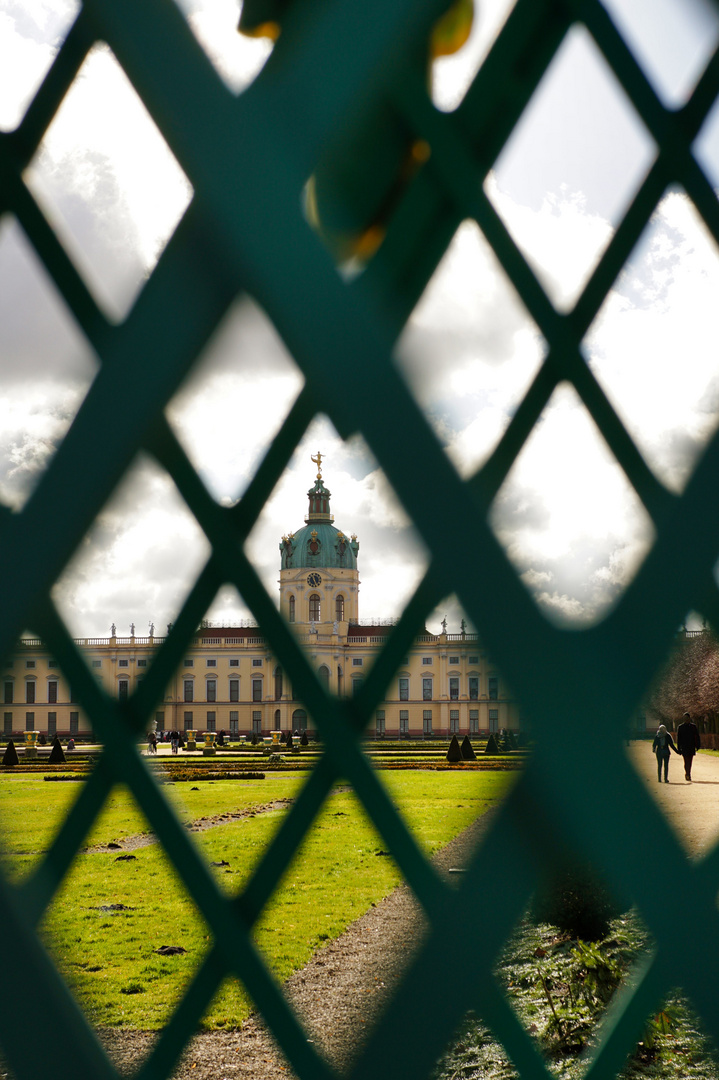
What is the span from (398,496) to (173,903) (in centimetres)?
899

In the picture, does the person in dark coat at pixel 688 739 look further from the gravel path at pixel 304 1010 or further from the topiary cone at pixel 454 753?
the topiary cone at pixel 454 753

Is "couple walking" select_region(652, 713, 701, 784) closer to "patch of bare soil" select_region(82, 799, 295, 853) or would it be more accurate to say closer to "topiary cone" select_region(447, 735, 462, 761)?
"patch of bare soil" select_region(82, 799, 295, 853)

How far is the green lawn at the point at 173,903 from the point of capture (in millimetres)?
5668

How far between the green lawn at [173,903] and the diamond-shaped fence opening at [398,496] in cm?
9

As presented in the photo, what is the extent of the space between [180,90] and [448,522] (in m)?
0.47

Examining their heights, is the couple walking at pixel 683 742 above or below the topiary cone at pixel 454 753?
above

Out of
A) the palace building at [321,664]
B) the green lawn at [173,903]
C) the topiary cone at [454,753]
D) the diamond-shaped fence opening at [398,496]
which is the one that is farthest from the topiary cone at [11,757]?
the palace building at [321,664]

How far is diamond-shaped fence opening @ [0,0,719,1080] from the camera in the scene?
765mm

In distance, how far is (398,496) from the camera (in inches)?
29.9

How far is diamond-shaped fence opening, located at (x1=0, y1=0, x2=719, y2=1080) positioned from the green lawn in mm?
93

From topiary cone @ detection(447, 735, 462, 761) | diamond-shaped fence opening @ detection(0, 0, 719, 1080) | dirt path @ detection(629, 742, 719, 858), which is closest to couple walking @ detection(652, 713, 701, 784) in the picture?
dirt path @ detection(629, 742, 719, 858)

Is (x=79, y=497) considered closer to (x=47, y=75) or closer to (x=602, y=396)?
(x=47, y=75)

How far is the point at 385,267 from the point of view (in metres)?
0.96

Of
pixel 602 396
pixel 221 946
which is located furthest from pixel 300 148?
pixel 221 946
